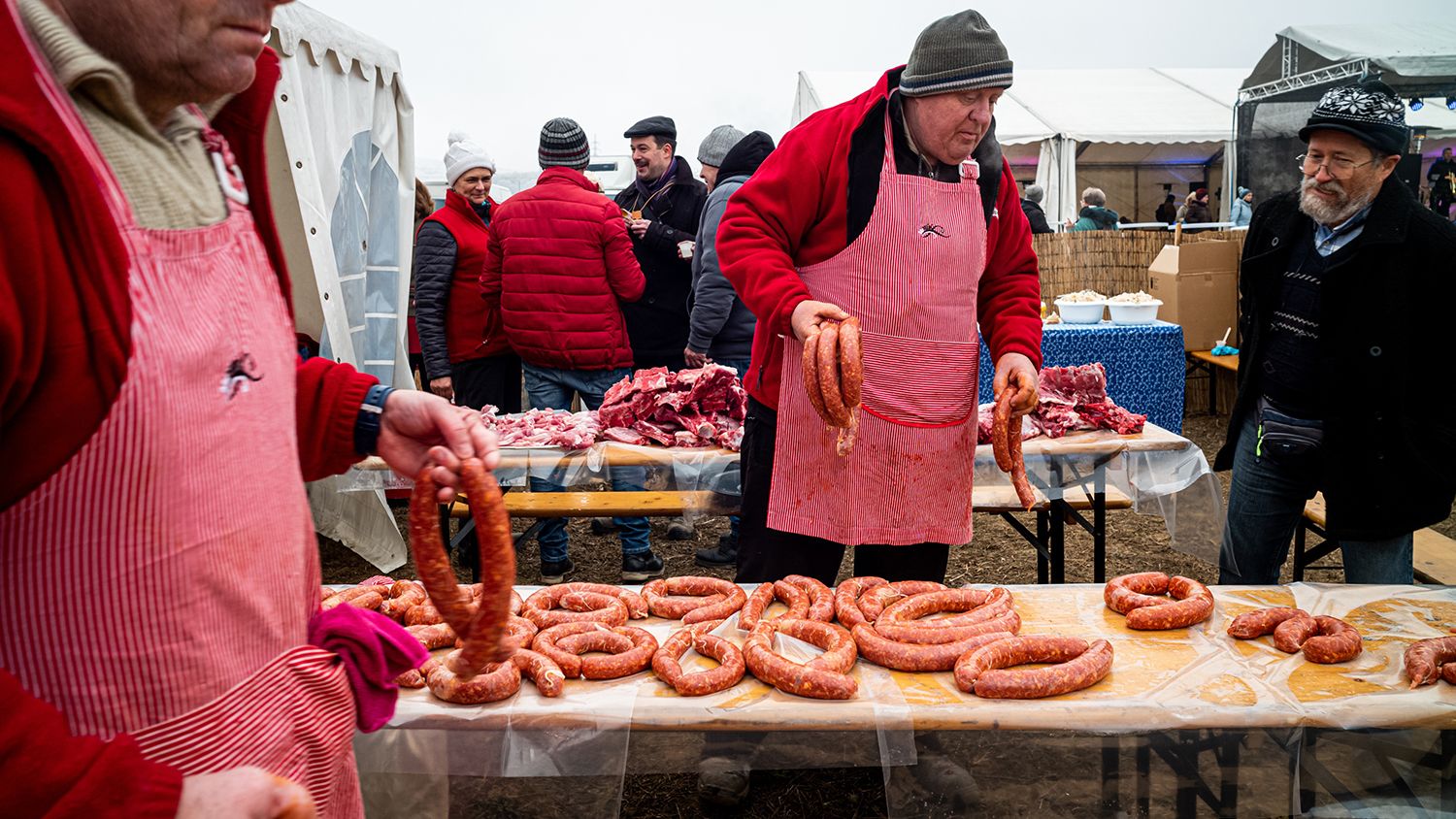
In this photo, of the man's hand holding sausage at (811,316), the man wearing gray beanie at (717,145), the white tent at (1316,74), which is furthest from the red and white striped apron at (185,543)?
the white tent at (1316,74)

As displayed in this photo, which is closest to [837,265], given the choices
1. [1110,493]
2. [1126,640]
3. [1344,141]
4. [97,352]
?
[1126,640]

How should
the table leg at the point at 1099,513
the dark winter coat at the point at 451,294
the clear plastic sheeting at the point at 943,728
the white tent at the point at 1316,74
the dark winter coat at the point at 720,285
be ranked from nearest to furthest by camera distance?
the clear plastic sheeting at the point at 943,728
the table leg at the point at 1099,513
the dark winter coat at the point at 720,285
the dark winter coat at the point at 451,294
the white tent at the point at 1316,74

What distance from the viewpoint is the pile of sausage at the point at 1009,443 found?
3254mm

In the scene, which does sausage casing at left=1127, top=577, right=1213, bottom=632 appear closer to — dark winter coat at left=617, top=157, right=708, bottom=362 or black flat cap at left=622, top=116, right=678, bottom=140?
dark winter coat at left=617, top=157, right=708, bottom=362

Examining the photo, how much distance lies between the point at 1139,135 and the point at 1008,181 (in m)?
17.0

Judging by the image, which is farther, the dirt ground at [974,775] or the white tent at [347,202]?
the white tent at [347,202]

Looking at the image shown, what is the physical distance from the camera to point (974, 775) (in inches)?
149

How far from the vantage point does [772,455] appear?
346 centimetres

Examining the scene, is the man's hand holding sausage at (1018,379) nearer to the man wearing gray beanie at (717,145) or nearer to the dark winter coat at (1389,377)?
the dark winter coat at (1389,377)

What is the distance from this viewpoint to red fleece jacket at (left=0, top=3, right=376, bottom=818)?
99 cm

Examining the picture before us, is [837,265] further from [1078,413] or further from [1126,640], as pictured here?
[1078,413]

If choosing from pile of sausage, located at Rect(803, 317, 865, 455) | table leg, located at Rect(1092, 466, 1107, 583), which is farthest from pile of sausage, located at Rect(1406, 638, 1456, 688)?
table leg, located at Rect(1092, 466, 1107, 583)

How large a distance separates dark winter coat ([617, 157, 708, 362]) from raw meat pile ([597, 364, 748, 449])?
131 centimetres

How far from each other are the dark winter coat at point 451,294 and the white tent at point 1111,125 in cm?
1311
